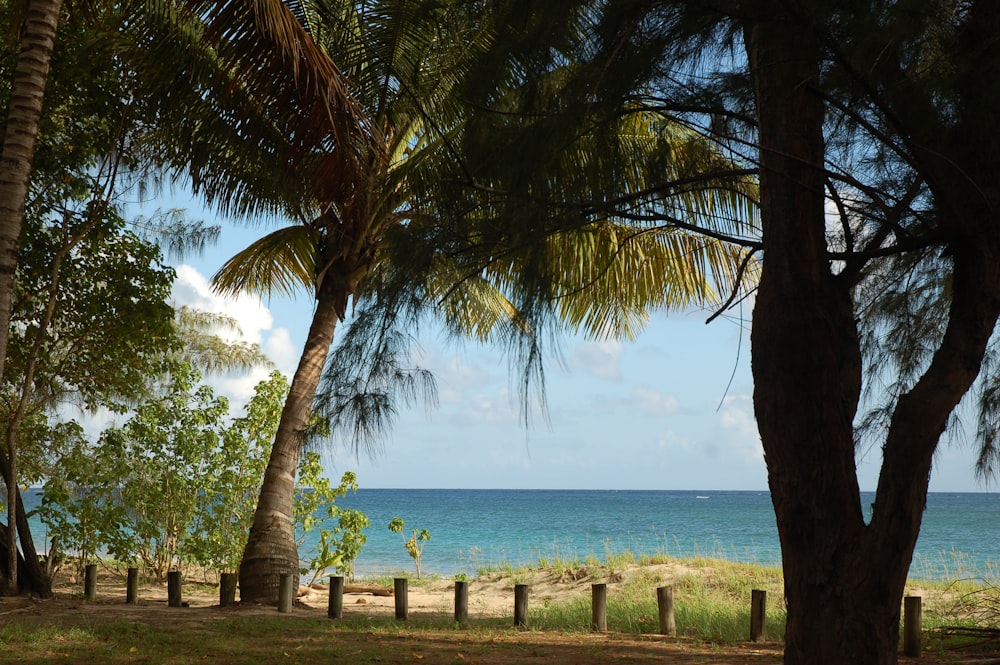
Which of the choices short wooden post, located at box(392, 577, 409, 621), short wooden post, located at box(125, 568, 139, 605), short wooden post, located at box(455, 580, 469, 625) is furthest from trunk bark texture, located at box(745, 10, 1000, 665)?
short wooden post, located at box(125, 568, 139, 605)

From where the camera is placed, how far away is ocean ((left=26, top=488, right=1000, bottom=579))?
2777 cm

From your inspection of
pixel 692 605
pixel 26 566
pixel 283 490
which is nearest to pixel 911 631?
pixel 692 605

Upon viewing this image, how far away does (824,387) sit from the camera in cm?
446

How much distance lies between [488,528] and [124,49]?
39.5 m

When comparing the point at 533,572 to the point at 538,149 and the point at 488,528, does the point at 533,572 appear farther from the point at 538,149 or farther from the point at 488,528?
the point at 488,528

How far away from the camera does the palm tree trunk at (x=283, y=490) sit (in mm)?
9531

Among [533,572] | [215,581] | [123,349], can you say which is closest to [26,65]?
[123,349]

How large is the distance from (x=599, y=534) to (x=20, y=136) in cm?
3914

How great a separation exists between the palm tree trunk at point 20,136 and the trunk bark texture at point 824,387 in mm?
5379

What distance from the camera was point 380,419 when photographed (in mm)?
4797

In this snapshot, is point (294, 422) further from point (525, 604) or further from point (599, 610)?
point (599, 610)

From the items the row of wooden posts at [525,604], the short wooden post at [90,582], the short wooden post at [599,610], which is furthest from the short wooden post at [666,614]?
the short wooden post at [90,582]

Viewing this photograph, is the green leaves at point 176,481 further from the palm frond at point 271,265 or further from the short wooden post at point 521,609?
the short wooden post at point 521,609

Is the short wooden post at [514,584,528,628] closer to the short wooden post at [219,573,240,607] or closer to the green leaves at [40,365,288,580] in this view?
the short wooden post at [219,573,240,607]
